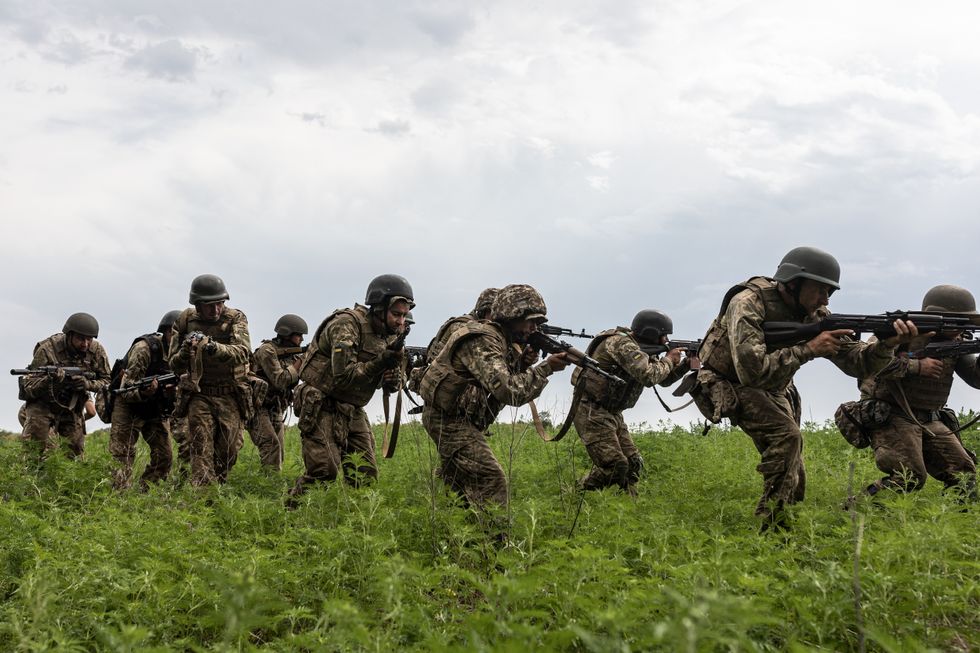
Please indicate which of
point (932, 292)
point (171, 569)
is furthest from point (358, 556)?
point (932, 292)

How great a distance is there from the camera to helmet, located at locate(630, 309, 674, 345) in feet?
36.0

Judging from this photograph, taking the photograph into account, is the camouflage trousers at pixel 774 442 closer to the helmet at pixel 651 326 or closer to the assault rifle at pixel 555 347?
the assault rifle at pixel 555 347

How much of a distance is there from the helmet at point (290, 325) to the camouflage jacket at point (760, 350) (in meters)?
7.78

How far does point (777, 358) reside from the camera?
7031 mm

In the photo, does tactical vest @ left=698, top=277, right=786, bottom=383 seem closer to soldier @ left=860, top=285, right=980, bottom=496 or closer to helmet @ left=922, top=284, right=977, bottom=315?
soldier @ left=860, top=285, right=980, bottom=496

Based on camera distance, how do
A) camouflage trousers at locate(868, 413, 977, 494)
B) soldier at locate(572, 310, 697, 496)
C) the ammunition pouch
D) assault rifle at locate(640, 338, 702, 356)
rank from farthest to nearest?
1. assault rifle at locate(640, 338, 702, 356)
2. soldier at locate(572, 310, 697, 496)
3. the ammunition pouch
4. camouflage trousers at locate(868, 413, 977, 494)

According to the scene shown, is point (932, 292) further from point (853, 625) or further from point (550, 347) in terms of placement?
point (853, 625)

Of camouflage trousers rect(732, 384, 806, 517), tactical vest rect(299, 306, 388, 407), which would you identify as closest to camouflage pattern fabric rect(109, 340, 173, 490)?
tactical vest rect(299, 306, 388, 407)

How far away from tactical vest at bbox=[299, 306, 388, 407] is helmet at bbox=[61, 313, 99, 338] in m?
5.52

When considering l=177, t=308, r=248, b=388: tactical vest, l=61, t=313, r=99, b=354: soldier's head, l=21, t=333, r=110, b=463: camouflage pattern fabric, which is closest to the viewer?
l=177, t=308, r=248, b=388: tactical vest

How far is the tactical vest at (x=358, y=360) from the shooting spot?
28.9 feet

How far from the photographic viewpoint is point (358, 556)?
582cm

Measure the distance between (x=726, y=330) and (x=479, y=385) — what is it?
236cm

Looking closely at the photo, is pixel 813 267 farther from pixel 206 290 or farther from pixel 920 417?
pixel 206 290
